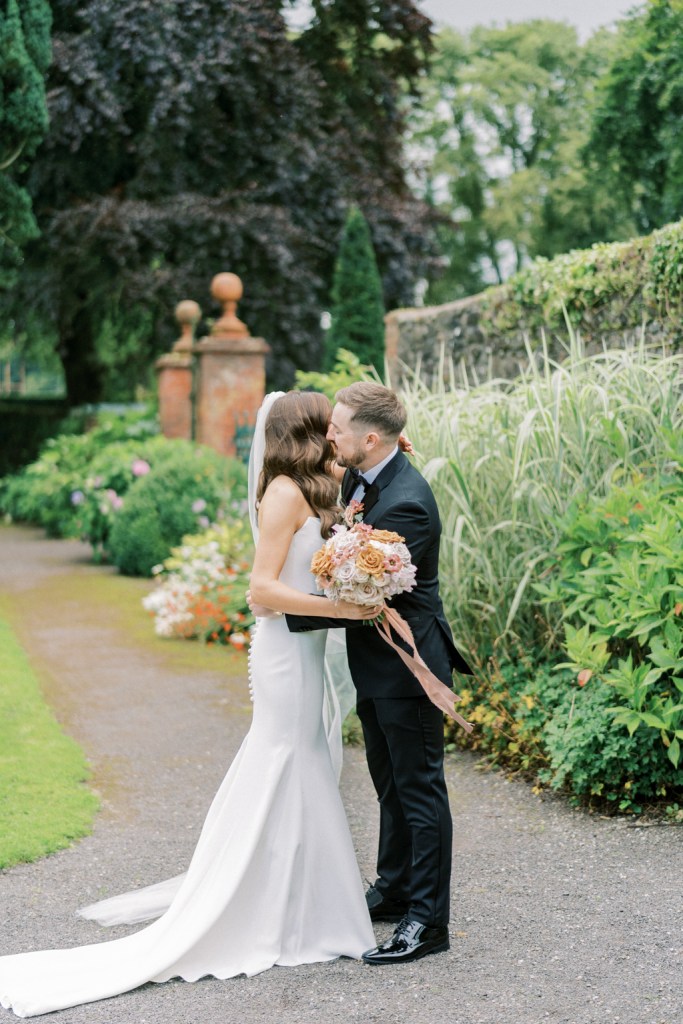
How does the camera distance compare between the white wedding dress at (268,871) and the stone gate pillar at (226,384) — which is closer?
the white wedding dress at (268,871)

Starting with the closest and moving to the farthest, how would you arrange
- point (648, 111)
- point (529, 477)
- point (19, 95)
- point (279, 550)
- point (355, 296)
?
1. point (279, 550)
2. point (529, 477)
3. point (19, 95)
4. point (355, 296)
5. point (648, 111)

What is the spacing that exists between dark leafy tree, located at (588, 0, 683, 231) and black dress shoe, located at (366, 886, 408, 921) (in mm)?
14291

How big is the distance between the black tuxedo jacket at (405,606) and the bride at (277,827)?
16 cm

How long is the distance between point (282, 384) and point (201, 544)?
10.1 meters

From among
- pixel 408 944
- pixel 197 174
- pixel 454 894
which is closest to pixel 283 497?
pixel 408 944

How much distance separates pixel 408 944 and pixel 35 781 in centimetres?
235

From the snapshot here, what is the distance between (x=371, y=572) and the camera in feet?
9.87

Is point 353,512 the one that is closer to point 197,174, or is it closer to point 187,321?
point 187,321

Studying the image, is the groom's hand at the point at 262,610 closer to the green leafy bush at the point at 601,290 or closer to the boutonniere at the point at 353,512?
the boutonniere at the point at 353,512

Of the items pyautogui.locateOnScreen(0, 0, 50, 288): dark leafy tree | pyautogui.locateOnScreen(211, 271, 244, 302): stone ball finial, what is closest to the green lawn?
pyautogui.locateOnScreen(0, 0, 50, 288): dark leafy tree

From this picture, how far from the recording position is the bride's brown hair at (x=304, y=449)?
3.45 m

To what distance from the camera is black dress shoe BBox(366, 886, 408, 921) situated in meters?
3.67

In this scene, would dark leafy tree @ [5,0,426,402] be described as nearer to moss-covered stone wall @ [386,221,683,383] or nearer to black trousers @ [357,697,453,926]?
moss-covered stone wall @ [386,221,683,383]

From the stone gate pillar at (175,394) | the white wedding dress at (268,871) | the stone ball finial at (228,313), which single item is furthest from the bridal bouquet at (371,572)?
the stone gate pillar at (175,394)
